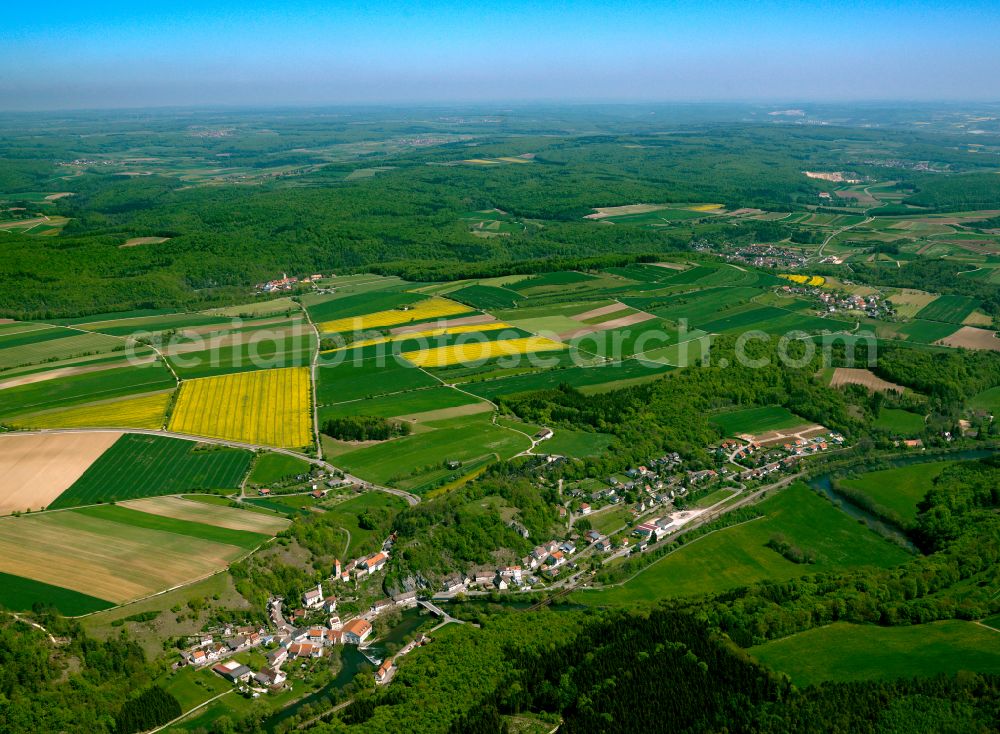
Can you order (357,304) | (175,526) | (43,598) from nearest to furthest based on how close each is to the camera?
(43,598)
(175,526)
(357,304)

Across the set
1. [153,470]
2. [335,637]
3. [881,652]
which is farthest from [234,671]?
[881,652]

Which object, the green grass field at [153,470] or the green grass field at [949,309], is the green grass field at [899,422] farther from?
the green grass field at [153,470]

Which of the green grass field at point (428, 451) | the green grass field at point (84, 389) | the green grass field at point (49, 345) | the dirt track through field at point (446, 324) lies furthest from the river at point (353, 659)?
the green grass field at point (49, 345)

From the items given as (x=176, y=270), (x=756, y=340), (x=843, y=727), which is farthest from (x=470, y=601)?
(x=176, y=270)

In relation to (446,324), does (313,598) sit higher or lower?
lower

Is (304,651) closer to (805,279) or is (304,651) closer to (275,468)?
(275,468)

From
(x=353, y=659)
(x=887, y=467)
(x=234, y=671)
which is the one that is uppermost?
(x=887, y=467)
